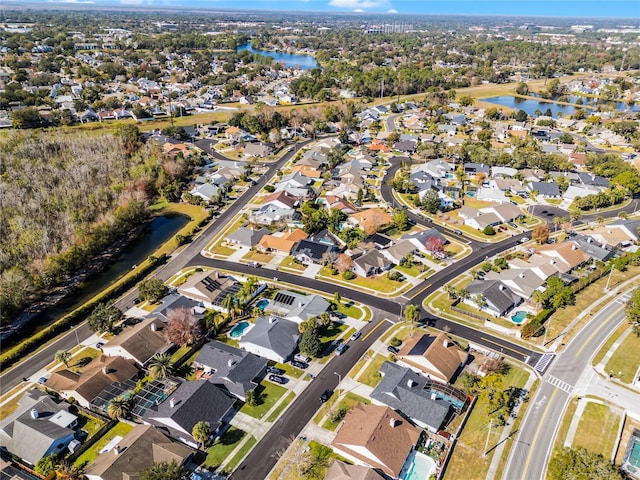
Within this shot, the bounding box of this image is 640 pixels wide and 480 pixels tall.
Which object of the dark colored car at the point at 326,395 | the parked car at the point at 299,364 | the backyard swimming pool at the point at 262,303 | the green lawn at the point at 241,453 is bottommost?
the green lawn at the point at 241,453

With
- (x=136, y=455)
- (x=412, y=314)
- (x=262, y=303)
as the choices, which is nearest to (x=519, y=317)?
(x=412, y=314)

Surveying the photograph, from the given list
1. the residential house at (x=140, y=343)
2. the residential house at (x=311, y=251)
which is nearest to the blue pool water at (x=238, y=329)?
the residential house at (x=140, y=343)

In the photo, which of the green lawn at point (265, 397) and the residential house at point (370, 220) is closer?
the green lawn at point (265, 397)

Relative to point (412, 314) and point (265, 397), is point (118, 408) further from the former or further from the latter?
point (412, 314)

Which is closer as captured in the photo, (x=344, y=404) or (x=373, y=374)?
(x=344, y=404)

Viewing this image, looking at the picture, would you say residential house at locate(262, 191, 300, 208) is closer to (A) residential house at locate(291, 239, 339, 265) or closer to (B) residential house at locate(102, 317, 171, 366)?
(A) residential house at locate(291, 239, 339, 265)

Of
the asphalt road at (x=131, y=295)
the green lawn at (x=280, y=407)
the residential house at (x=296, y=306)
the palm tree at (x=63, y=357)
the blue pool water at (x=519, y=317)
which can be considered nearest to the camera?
the green lawn at (x=280, y=407)

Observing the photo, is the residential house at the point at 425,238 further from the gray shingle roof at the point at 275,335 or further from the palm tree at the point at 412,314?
the gray shingle roof at the point at 275,335
